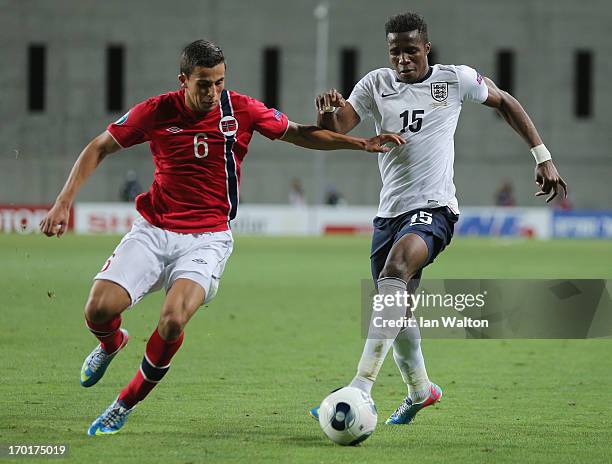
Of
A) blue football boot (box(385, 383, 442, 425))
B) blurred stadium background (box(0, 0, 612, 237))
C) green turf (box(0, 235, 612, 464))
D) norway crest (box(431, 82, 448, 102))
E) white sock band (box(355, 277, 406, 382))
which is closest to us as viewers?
green turf (box(0, 235, 612, 464))

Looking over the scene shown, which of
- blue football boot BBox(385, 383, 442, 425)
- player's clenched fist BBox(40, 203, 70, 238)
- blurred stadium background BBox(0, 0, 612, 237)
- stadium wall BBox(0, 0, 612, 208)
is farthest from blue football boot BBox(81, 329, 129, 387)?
stadium wall BBox(0, 0, 612, 208)

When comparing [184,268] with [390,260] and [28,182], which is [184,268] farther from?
[28,182]

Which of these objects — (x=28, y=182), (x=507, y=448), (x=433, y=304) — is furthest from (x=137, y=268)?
(x=28, y=182)

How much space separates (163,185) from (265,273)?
13.5m

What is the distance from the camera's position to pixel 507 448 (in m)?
5.93

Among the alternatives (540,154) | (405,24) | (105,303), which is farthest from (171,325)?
(540,154)

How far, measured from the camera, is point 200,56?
634 cm

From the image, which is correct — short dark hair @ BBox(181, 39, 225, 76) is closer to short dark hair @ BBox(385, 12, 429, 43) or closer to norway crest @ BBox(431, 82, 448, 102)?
short dark hair @ BBox(385, 12, 429, 43)

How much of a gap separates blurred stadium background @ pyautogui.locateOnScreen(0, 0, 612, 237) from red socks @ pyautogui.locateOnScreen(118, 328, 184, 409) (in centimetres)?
3539

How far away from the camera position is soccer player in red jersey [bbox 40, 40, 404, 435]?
6.20 metres

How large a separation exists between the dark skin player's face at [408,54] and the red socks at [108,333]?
2439mm

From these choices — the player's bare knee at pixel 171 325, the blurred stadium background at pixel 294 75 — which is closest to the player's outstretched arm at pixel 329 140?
the player's bare knee at pixel 171 325

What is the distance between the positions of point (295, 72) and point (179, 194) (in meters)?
37.7

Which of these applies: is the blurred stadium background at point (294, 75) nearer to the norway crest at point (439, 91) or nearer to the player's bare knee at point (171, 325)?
the norway crest at point (439, 91)
